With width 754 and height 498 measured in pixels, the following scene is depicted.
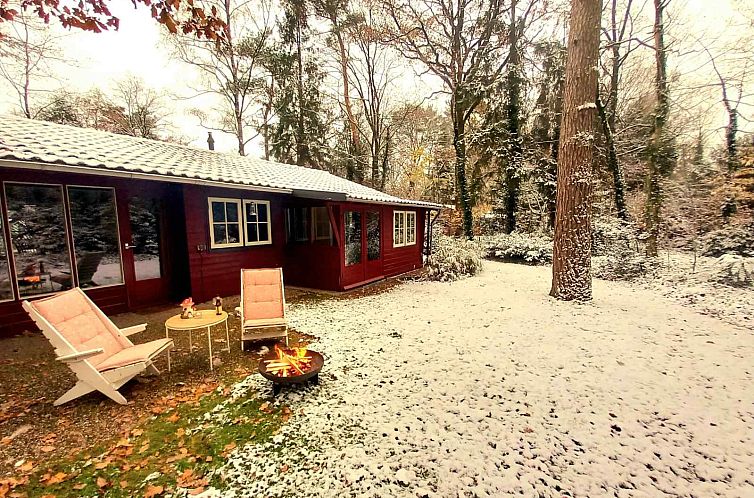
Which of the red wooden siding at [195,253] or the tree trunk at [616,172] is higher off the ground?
the tree trunk at [616,172]

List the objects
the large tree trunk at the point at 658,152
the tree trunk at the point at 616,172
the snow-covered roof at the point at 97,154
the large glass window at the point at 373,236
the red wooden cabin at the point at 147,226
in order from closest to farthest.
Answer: the snow-covered roof at the point at 97,154 < the red wooden cabin at the point at 147,226 < the large glass window at the point at 373,236 < the large tree trunk at the point at 658,152 < the tree trunk at the point at 616,172

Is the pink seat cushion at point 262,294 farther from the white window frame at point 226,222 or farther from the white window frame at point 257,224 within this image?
the white window frame at point 257,224

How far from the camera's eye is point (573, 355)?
3836 mm

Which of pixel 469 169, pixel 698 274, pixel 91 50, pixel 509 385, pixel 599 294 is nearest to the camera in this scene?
pixel 509 385

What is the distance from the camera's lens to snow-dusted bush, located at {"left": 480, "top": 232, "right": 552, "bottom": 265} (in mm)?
11656

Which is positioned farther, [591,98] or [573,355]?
[591,98]

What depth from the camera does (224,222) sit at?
6.46 meters

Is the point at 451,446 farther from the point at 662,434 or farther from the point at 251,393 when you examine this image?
the point at 251,393

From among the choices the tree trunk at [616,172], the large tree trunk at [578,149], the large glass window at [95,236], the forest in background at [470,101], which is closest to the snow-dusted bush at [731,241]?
the forest in background at [470,101]

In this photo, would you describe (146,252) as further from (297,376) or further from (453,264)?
(453,264)

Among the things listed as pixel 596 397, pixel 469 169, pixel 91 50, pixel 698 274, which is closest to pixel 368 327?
pixel 596 397

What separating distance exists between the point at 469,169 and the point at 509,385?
11.3m

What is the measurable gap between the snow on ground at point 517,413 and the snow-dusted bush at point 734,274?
3.29m

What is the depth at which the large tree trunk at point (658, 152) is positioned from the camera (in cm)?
888
